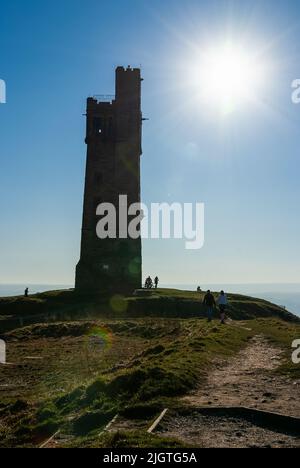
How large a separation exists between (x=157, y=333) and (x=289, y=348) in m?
12.9

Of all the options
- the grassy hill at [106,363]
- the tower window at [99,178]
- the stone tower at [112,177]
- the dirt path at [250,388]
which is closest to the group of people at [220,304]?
the grassy hill at [106,363]

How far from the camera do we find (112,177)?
59.9 m

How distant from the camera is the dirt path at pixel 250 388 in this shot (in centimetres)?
1230

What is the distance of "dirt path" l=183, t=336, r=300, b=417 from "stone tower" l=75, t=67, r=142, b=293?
129ft

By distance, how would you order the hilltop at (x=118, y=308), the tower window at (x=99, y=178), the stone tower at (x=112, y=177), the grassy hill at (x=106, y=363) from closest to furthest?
the grassy hill at (x=106, y=363) → the hilltop at (x=118, y=308) → the stone tower at (x=112, y=177) → the tower window at (x=99, y=178)

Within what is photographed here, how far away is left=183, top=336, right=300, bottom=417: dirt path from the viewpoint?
12297 mm

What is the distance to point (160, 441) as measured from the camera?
9.42 m

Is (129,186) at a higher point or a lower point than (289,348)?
higher

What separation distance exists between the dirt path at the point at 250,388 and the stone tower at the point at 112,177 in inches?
1543

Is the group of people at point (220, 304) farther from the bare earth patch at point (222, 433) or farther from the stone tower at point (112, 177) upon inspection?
the stone tower at point (112, 177)

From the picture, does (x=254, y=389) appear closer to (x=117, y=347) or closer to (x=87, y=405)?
(x=87, y=405)

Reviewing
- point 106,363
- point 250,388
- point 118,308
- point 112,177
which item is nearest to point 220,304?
Answer: point 106,363

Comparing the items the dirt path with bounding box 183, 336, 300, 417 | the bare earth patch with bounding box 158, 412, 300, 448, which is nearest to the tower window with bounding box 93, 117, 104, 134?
the dirt path with bounding box 183, 336, 300, 417

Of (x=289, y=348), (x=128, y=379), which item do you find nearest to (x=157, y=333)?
(x=289, y=348)
